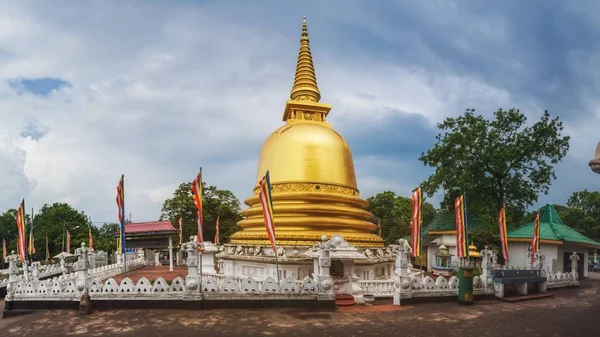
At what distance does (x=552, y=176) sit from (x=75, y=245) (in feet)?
197

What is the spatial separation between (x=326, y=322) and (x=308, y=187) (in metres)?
10.4

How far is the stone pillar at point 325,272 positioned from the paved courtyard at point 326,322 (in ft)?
3.33

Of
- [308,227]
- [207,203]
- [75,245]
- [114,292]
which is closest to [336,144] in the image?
[308,227]

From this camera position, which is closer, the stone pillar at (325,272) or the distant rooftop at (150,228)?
the stone pillar at (325,272)

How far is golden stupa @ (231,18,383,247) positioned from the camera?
2267 centimetres

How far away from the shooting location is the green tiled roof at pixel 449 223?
34469mm

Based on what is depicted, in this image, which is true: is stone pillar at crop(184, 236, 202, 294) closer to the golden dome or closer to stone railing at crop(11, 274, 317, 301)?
stone railing at crop(11, 274, 317, 301)

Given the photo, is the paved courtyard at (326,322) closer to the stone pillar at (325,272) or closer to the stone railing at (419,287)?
the stone railing at (419,287)

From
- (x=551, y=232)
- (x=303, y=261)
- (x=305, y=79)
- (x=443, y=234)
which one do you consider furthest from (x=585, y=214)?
(x=303, y=261)

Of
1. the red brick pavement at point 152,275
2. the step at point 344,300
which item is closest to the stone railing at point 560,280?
the step at point 344,300

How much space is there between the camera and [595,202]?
189 feet

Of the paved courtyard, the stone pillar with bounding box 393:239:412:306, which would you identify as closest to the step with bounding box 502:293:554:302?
the paved courtyard

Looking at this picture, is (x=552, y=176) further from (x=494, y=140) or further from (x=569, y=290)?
(x=569, y=290)

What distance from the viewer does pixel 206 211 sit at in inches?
2009
